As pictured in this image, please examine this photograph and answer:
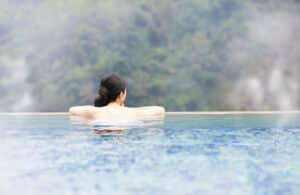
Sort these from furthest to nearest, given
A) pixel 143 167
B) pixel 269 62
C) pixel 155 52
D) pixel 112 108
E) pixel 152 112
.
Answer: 1. pixel 155 52
2. pixel 269 62
3. pixel 112 108
4. pixel 152 112
5. pixel 143 167

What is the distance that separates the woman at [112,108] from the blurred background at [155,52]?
49.1 ft

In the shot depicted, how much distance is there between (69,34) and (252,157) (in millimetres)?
18297

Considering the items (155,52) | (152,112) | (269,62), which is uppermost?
(155,52)

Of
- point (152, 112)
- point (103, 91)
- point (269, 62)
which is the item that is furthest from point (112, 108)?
point (269, 62)

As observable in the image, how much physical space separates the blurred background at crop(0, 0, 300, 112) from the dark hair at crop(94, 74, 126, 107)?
15091mm

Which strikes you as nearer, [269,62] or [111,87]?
[111,87]

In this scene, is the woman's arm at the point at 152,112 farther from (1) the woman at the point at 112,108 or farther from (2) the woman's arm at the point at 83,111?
(2) the woman's arm at the point at 83,111

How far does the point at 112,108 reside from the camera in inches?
130

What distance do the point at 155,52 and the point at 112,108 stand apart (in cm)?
1727

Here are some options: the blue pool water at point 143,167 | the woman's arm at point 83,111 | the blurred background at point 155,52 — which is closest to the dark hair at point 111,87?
the woman's arm at point 83,111

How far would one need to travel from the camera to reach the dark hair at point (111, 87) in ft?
10.4

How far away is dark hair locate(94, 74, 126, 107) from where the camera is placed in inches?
125

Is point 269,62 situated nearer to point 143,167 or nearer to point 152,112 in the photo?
point 152,112

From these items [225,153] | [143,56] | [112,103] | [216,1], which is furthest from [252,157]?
A: [216,1]
